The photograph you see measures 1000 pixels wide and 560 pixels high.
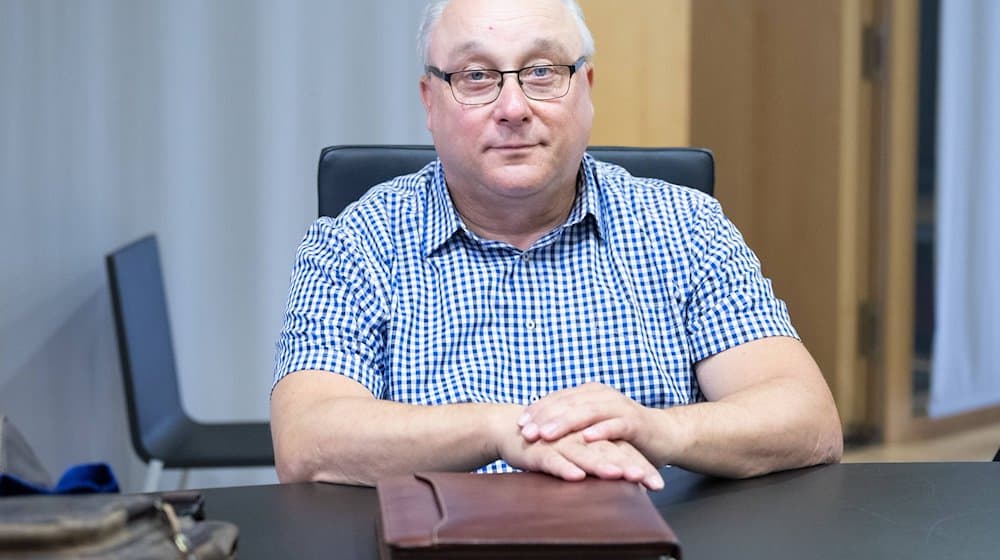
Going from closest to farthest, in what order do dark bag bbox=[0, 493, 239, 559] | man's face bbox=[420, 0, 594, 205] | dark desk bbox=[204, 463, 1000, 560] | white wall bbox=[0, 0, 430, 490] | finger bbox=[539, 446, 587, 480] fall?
dark bag bbox=[0, 493, 239, 559], dark desk bbox=[204, 463, 1000, 560], finger bbox=[539, 446, 587, 480], man's face bbox=[420, 0, 594, 205], white wall bbox=[0, 0, 430, 490]

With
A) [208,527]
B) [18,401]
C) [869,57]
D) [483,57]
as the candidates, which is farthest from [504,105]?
[869,57]

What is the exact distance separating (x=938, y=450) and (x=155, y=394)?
108 inches

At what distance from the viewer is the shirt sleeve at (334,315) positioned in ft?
5.27

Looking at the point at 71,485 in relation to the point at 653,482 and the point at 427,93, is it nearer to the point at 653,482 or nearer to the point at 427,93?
the point at 653,482

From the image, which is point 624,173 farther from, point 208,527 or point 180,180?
point 180,180

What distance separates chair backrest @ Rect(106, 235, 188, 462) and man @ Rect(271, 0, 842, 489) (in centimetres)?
89

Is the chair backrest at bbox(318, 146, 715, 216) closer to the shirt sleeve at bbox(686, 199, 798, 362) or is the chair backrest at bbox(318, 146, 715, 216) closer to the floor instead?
the shirt sleeve at bbox(686, 199, 798, 362)

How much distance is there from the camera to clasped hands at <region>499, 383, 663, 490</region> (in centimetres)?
121

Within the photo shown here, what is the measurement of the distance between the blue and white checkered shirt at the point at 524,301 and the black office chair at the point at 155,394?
0.91 meters

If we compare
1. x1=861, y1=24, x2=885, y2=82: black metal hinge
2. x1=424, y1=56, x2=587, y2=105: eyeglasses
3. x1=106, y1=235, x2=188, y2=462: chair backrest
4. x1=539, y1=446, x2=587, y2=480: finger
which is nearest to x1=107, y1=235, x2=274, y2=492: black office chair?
x1=106, y1=235, x2=188, y2=462: chair backrest

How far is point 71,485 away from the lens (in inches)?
Result: 38.5

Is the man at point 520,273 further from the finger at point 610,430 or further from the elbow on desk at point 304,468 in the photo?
the finger at point 610,430

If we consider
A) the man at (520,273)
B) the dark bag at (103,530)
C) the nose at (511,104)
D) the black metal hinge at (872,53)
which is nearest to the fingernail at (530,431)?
the man at (520,273)

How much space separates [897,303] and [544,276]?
2.89 metres
